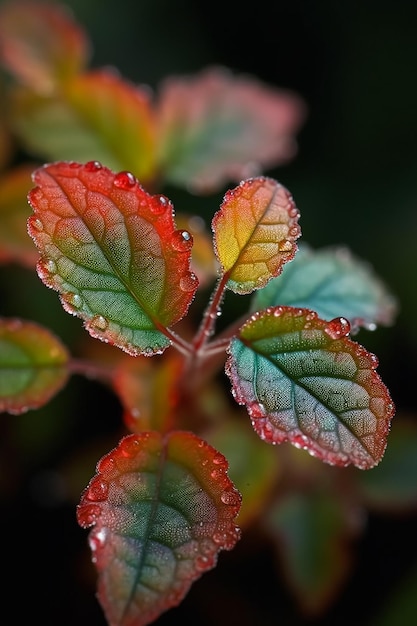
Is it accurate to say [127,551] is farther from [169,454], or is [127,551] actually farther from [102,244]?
[102,244]

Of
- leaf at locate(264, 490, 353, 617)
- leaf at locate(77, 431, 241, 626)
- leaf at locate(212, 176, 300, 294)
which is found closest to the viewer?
leaf at locate(77, 431, 241, 626)

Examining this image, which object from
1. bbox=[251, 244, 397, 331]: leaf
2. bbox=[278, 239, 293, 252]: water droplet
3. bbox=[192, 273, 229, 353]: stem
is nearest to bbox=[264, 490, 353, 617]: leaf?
bbox=[251, 244, 397, 331]: leaf

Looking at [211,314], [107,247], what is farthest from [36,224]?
[211,314]

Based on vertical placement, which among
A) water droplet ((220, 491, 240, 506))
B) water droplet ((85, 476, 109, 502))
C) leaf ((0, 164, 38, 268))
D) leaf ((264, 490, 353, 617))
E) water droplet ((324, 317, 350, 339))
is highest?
water droplet ((324, 317, 350, 339))

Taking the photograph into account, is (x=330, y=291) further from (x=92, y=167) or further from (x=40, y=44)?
(x=40, y=44)

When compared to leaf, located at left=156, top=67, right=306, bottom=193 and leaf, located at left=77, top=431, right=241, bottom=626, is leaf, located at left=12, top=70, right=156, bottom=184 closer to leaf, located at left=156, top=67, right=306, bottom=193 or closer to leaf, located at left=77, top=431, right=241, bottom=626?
leaf, located at left=156, top=67, right=306, bottom=193

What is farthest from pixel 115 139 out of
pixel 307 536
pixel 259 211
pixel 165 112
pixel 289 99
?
pixel 307 536

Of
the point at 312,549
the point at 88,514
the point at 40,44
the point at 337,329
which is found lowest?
the point at 312,549
